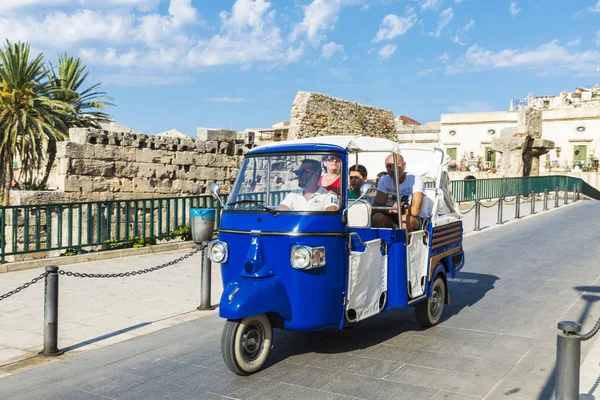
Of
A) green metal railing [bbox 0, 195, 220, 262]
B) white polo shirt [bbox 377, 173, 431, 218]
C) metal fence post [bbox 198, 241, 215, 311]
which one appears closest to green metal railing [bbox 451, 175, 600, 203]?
green metal railing [bbox 0, 195, 220, 262]

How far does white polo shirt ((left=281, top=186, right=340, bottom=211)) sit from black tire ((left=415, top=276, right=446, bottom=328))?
2.06 metres

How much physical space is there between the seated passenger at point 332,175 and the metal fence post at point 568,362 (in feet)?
7.44

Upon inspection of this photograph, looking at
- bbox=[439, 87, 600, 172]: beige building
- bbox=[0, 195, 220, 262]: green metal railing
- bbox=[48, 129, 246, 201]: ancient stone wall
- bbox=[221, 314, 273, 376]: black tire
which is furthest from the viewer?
bbox=[439, 87, 600, 172]: beige building

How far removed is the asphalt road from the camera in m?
4.87

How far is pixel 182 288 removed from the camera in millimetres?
9047

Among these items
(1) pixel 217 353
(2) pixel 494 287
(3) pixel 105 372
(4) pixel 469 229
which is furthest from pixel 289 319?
(4) pixel 469 229

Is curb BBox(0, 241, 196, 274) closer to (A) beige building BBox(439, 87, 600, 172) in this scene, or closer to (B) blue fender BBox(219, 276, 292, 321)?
(B) blue fender BBox(219, 276, 292, 321)

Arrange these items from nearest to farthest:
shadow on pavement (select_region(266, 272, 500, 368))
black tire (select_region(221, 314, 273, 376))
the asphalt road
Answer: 1. the asphalt road
2. black tire (select_region(221, 314, 273, 376))
3. shadow on pavement (select_region(266, 272, 500, 368))

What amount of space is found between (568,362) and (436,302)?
334 cm

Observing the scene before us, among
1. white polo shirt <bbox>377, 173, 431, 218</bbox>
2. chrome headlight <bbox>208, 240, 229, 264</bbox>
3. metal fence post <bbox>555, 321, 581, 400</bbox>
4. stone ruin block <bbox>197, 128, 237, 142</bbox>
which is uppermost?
stone ruin block <bbox>197, 128, 237, 142</bbox>

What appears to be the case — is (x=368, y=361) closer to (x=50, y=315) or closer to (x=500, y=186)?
(x=50, y=315)

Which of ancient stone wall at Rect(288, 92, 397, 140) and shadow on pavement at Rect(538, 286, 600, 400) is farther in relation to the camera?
ancient stone wall at Rect(288, 92, 397, 140)

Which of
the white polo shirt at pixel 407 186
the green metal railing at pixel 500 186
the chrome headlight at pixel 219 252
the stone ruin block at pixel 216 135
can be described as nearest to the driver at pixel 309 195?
the chrome headlight at pixel 219 252

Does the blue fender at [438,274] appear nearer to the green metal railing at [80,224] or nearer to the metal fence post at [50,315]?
the metal fence post at [50,315]
